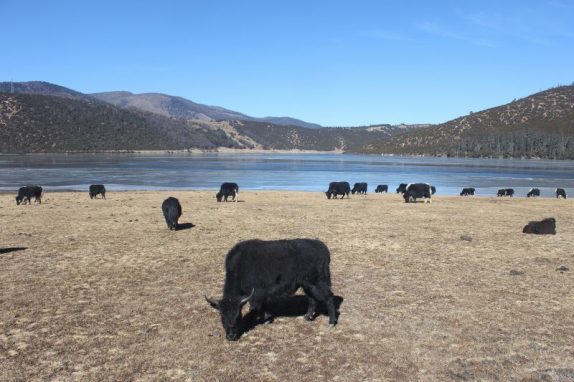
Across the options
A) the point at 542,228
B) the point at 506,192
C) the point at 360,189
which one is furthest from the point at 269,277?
the point at 506,192

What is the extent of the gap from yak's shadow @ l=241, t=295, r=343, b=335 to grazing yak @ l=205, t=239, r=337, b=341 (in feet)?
0.27

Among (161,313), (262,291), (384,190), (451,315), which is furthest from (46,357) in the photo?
(384,190)

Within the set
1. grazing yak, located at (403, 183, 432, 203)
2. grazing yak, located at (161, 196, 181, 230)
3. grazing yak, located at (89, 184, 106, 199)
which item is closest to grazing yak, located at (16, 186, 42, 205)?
grazing yak, located at (89, 184, 106, 199)

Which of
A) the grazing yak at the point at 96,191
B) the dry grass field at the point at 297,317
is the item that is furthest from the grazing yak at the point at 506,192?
the grazing yak at the point at 96,191

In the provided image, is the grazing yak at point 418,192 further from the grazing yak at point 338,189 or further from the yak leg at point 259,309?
the yak leg at point 259,309

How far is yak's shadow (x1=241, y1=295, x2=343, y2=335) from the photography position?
7.91 m

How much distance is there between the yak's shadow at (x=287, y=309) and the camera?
791cm

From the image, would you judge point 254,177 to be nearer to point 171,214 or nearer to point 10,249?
point 171,214

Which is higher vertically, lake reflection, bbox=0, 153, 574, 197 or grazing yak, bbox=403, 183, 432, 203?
grazing yak, bbox=403, 183, 432, 203

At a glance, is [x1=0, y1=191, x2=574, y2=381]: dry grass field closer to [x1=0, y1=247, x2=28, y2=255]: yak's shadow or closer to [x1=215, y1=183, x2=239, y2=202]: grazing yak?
[x1=0, y1=247, x2=28, y2=255]: yak's shadow

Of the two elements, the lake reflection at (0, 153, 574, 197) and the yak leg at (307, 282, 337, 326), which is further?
the lake reflection at (0, 153, 574, 197)

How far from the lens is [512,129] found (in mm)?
196875

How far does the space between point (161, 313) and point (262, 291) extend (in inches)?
78.5

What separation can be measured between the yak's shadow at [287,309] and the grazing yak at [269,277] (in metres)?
0.08
